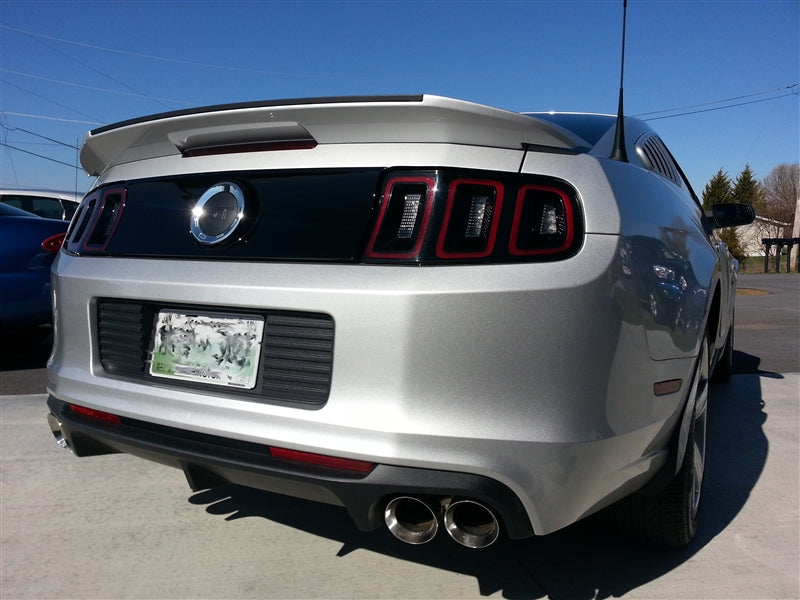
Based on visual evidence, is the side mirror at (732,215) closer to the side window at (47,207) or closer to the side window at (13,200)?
the side window at (47,207)

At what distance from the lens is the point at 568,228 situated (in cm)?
164

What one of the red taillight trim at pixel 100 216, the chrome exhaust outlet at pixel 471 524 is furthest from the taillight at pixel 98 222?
the chrome exhaust outlet at pixel 471 524

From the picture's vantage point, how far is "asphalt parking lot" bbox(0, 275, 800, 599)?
7.13ft

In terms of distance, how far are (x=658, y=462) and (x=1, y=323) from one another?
15.5ft

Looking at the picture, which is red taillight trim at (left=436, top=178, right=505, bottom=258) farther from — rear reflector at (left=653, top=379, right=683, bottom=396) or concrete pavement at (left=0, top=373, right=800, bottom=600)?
concrete pavement at (left=0, top=373, right=800, bottom=600)

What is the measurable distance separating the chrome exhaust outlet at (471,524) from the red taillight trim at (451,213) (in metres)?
0.60

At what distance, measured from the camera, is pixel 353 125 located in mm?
1777

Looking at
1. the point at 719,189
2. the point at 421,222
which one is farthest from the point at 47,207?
the point at 719,189

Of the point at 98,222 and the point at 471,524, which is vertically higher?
the point at 98,222

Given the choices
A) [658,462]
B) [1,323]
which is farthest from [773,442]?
[1,323]

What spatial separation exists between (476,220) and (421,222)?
13 centimetres

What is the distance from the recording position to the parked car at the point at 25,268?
489 centimetres

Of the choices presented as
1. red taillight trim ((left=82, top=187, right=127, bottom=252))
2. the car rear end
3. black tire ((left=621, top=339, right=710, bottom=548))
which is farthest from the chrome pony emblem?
black tire ((left=621, top=339, right=710, bottom=548))

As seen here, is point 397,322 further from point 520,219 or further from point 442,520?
point 442,520
